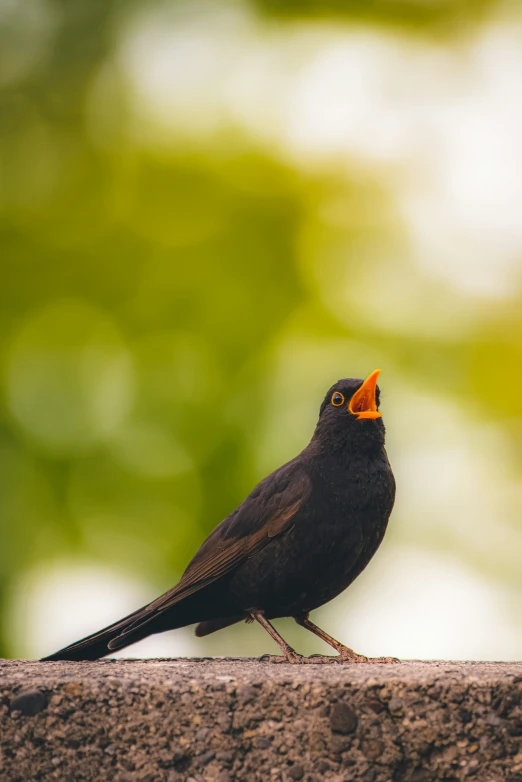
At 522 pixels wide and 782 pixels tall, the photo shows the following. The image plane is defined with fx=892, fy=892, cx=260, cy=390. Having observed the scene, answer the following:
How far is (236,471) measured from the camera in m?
6.55

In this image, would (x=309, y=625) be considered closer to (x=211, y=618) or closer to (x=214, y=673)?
(x=211, y=618)

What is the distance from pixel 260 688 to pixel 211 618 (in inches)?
57.2

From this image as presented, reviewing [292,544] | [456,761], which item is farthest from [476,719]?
[292,544]

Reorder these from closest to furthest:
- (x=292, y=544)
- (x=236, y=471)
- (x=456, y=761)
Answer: (x=456, y=761) → (x=292, y=544) → (x=236, y=471)

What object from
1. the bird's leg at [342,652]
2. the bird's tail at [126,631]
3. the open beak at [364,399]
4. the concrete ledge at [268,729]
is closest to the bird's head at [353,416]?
the open beak at [364,399]

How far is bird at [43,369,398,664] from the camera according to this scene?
3.43 m

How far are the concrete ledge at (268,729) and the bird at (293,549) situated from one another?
1.01m

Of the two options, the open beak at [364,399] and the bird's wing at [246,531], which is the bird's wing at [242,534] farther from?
the open beak at [364,399]

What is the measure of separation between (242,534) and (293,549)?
26 cm

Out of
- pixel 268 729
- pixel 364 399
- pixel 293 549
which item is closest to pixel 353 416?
pixel 364 399

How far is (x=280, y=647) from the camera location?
11.5ft

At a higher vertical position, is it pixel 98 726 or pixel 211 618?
pixel 211 618

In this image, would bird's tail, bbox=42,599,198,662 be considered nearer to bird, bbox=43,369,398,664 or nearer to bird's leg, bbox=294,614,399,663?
bird, bbox=43,369,398,664

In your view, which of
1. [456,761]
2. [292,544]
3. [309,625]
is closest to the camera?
[456,761]
